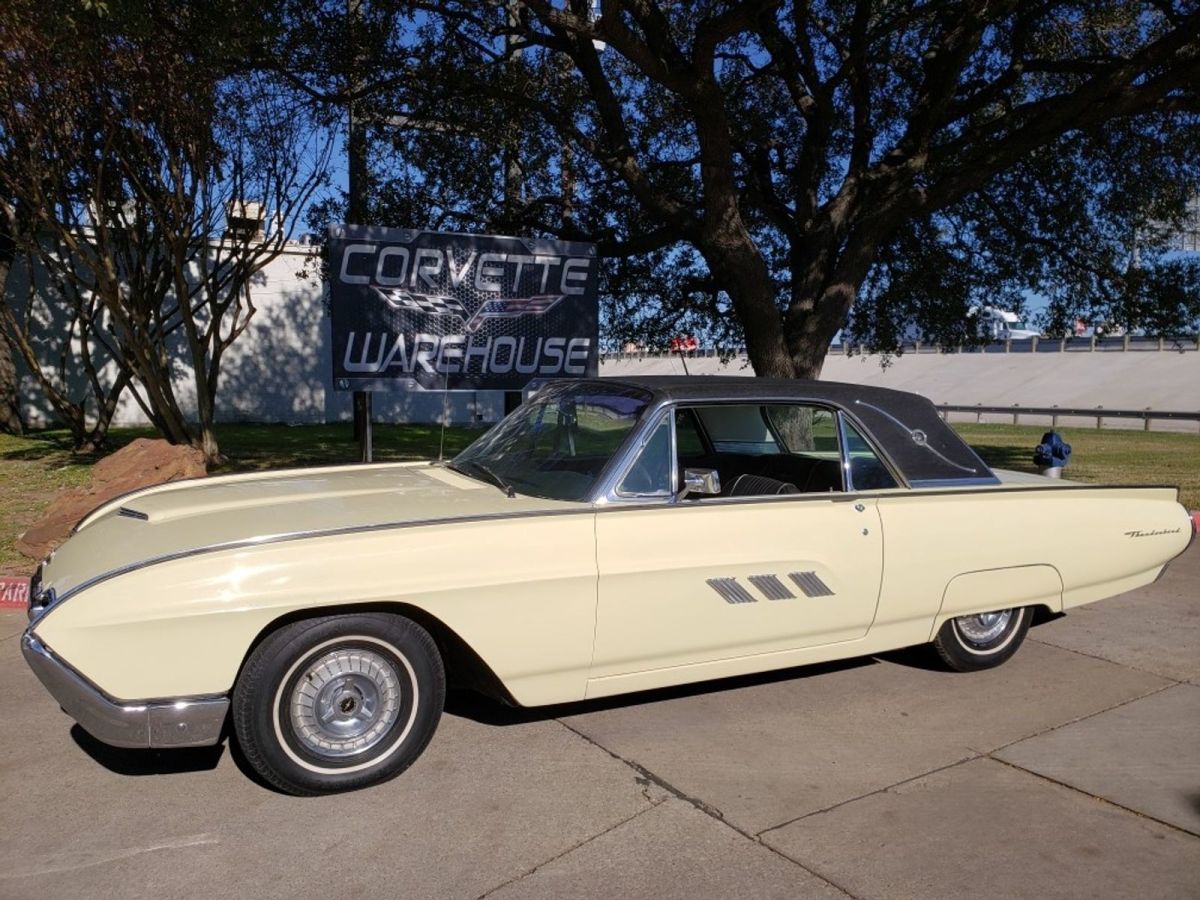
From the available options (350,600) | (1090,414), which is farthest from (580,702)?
(1090,414)

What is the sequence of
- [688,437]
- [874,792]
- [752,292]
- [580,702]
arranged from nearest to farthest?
1. [874,792]
2. [580,702]
3. [688,437]
4. [752,292]

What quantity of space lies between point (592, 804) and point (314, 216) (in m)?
10.8

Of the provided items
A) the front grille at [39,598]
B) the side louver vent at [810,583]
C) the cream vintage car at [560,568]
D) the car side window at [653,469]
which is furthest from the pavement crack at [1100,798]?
the front grille at [39,598]

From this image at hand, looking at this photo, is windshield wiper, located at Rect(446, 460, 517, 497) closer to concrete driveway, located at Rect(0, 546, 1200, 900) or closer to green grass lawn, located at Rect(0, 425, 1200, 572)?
concrete driveway, located at Rect(0, 546, 1200, 900)

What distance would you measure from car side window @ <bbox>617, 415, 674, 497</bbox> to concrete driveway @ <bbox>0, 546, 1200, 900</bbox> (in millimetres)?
1041

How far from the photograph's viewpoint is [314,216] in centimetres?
1274

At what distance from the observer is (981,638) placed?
5.08m

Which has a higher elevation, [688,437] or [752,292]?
[752,292]

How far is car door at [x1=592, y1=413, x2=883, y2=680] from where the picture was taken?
389 centimetres

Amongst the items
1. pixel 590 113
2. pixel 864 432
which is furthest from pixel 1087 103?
pixel 864 432

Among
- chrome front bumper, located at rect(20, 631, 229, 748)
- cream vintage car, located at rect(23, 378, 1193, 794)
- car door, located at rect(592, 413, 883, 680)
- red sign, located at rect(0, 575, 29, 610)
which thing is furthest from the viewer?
red sign, located at rect(0, 575, 29, 610)

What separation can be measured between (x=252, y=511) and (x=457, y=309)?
560 centimetres

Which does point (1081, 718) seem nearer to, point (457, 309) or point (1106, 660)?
point (1106, 660)

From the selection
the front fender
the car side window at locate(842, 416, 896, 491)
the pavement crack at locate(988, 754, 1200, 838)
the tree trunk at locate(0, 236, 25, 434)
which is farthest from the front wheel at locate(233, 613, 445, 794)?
the tree trunk at locate(0, 236, 25, 434)
